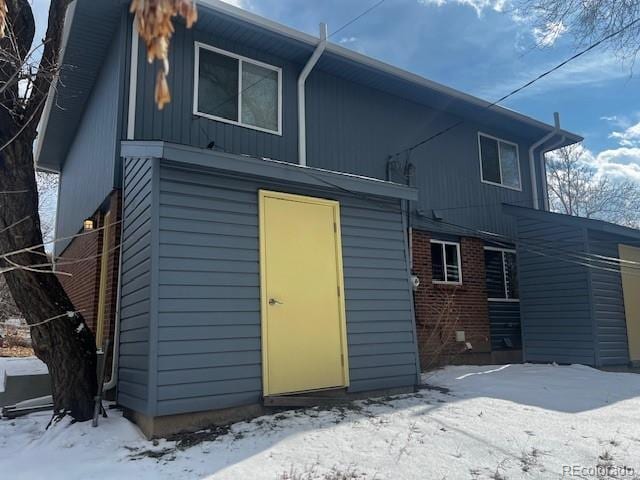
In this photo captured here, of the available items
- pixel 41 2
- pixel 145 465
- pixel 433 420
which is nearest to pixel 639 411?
pixel 433 420

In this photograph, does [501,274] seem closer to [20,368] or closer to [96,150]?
[96,150]

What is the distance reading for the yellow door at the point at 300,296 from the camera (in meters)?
5.94

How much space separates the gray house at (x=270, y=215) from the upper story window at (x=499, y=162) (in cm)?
5

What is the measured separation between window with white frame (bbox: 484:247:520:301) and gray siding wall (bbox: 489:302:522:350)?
0.56 feet

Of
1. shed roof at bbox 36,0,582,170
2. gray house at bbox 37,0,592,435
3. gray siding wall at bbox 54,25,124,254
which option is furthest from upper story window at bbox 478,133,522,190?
gray siding wall at bbox 54,25,124,254

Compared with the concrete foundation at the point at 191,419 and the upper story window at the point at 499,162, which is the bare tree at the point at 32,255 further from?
the upper story window at the point at 499,162

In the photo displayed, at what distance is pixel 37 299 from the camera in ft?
19.3

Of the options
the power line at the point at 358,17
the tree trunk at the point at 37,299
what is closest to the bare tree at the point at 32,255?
the tree trunk at the point at 37,299

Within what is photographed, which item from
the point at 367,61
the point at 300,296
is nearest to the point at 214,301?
the point at 300,296

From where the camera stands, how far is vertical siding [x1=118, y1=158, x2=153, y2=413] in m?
5.38

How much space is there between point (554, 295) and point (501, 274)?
124 centimetres

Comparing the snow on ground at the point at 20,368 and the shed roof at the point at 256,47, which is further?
the shed roof at the point at 256,47

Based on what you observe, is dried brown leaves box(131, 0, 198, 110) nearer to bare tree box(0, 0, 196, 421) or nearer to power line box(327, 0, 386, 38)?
bare tree box(0, 0, 196, 421)

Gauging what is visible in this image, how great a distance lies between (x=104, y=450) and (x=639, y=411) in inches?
230
